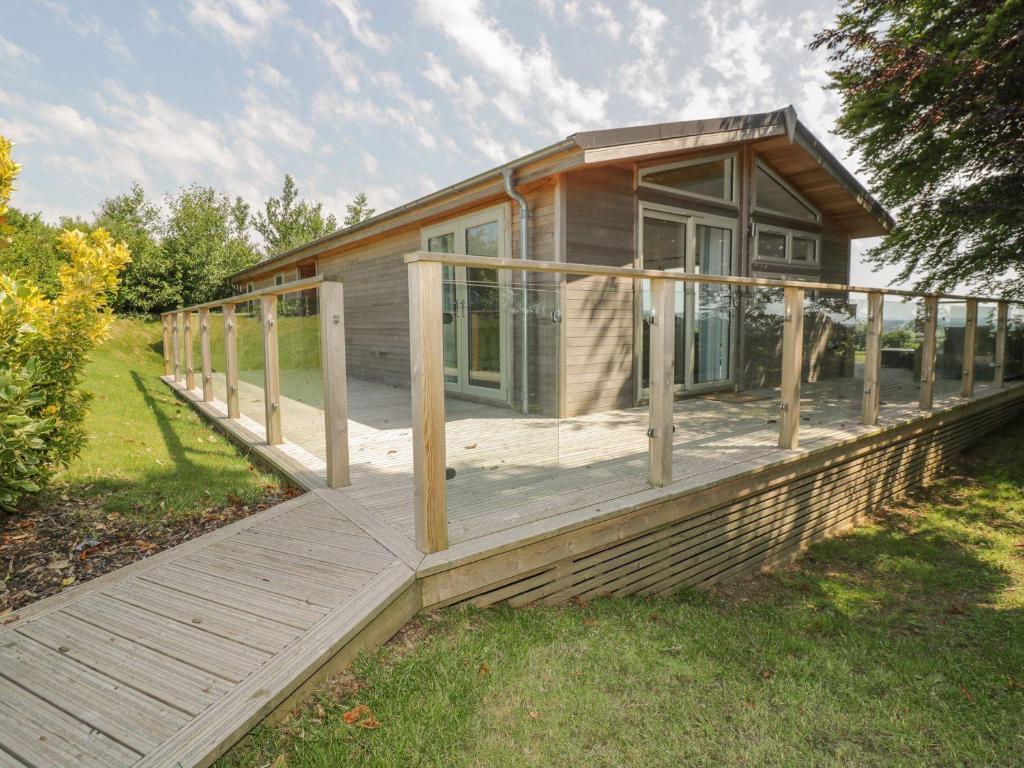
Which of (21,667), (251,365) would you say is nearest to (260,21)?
(251,365)

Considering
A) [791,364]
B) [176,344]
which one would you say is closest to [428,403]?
[791,364]

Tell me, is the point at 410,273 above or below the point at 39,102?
below

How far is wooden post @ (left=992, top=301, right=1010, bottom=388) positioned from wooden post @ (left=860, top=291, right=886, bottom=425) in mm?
3607

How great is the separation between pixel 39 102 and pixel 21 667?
38473 millimetres

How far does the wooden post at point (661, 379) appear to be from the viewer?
343 cm

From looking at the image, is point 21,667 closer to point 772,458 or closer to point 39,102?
point 772,458

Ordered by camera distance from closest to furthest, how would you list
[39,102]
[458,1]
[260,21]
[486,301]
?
[486,301], [458,1], [260,21], [39,102]

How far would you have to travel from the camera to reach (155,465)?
4.62m

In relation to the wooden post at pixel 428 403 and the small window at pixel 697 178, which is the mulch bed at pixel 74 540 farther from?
the small window at pixel 697 178

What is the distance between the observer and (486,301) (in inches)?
115

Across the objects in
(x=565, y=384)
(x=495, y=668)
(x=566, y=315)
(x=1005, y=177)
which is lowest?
(x=495, y=668)

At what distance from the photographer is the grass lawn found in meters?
1.91

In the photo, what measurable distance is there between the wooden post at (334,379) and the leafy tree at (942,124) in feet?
25.2

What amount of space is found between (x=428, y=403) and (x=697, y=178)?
235 inches
